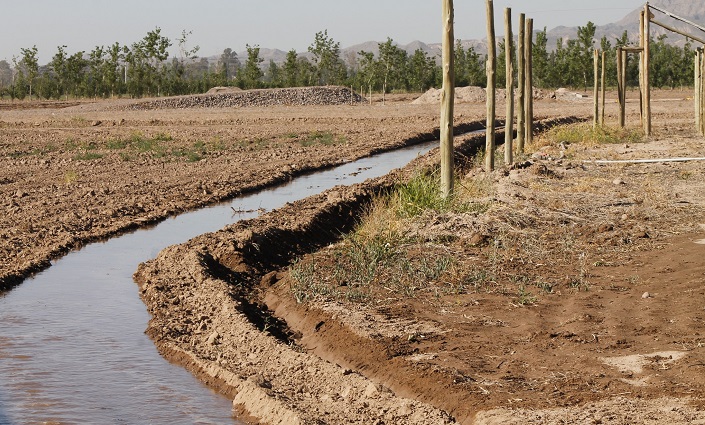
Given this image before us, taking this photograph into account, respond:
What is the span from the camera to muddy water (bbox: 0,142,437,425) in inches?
282

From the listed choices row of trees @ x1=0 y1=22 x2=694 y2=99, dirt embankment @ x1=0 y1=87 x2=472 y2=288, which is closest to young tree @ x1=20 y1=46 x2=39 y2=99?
row of trees @ x1=0 y1=22 x2=694 y2=99

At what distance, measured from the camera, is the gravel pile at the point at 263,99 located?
60281 mm

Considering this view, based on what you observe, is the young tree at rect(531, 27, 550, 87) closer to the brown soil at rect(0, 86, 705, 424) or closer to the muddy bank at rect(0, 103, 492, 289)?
the muddy bank at rect(0, 103, 492, 289)

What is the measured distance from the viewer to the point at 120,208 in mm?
16078

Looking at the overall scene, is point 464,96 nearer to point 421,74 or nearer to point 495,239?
point 421,74

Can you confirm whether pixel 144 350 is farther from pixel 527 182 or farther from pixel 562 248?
pixel 527 182

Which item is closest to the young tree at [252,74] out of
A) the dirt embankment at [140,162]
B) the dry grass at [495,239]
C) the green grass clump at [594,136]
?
the dirt embankment at [140,162]

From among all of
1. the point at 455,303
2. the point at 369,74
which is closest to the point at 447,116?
the point at 455,303

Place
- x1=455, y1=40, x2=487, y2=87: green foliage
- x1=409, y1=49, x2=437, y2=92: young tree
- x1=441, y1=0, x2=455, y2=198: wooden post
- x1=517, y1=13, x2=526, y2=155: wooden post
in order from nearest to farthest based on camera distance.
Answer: x1=441, y1=0, x2=455, y2=198: wooden post → x1=517, y1=13, x2=526, y2=155: wooden post → x1=409, y1=49, x2=437, y2=92: young tree → x1=455, y1=40, x2=487, y2=87: green foliage

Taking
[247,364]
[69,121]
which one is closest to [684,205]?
[247,364]

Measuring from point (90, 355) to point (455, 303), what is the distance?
3.18 metres

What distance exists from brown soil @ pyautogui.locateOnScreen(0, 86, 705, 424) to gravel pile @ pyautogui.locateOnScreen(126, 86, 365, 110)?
4045 cm

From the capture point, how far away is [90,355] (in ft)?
28.1

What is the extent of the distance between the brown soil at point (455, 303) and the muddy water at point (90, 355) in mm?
220
